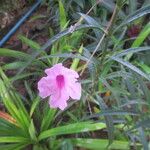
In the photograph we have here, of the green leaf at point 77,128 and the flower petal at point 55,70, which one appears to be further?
the green leaf at point 77,128

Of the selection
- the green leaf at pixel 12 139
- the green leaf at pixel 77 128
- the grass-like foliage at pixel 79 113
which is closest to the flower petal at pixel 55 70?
the grass-like foliage at pixel 79 113

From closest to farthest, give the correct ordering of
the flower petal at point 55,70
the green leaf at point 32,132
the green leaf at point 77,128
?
the flower petal at point 55,70 → the green leaf at point 77,128 → the green leaf at point 32,132

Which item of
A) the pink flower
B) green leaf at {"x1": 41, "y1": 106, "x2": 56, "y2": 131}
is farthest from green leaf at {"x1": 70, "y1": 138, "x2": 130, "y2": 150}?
the pink flower

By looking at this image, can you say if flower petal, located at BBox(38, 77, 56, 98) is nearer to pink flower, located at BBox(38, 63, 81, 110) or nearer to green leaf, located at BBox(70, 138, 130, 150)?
pink flower, located at BBox(38, 63, 81, 110)

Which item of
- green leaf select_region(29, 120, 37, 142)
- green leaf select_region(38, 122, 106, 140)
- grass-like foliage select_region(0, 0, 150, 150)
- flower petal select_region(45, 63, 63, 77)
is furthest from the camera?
green leaf select_region(29, 120, 37, 142)

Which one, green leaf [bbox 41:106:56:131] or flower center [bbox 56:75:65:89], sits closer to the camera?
flower center [bbox 56:75:65:89]

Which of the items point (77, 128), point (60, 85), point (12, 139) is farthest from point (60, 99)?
point (12, 139)

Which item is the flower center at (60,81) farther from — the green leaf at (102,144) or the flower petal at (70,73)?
the green leaf at (102,144)

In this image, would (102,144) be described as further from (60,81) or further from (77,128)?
(60,81)
